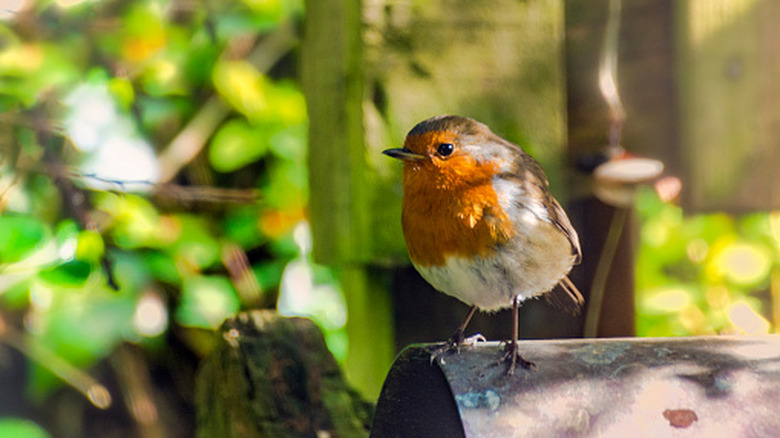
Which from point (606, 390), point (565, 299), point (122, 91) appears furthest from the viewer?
point (122, 91)

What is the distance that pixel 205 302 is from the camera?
109 inches

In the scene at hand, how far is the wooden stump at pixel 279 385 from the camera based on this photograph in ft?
4.92

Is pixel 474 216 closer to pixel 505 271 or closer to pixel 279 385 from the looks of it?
pixel 505 271

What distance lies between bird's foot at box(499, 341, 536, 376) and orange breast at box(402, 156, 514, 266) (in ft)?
0.86

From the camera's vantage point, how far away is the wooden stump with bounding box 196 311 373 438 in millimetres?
1501

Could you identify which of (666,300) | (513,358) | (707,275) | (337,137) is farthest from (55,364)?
(707,275)

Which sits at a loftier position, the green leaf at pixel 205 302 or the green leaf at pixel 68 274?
the green leaf at pixel 68 274

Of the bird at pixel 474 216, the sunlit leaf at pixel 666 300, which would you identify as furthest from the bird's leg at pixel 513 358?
the sunlit leaf at pixel 666 300

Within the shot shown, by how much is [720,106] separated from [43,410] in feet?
7.96

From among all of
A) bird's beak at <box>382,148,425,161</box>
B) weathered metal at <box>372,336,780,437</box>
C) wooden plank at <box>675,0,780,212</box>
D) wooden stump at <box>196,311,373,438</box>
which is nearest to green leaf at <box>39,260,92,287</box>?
wooden stump at <box>196,311,373,438</box>

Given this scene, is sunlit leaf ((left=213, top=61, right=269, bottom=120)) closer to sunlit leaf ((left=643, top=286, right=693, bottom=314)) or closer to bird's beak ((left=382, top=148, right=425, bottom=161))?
bird's beak ((left=382, top=148, right=425, bottom=161))

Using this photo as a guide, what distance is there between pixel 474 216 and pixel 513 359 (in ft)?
1.16

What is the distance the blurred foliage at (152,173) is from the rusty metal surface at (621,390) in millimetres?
1421

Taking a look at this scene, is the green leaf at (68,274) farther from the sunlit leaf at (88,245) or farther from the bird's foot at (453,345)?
the bird's foot at (453,345)
